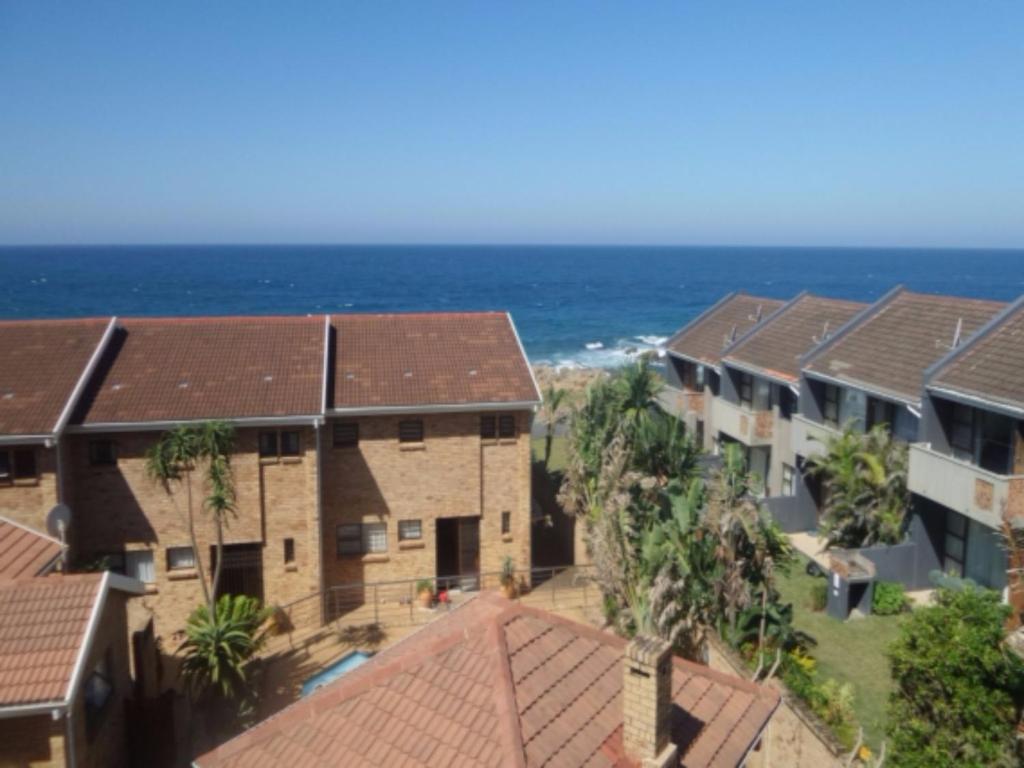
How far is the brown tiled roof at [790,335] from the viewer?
32438 mm

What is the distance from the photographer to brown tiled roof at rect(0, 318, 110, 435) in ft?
67.6

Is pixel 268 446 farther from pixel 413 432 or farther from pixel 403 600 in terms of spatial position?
pixel 403 600

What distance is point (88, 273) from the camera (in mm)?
186000

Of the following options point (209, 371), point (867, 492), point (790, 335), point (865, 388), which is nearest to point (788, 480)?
point (790, 335)

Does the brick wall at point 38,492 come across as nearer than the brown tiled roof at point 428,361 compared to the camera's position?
Yes

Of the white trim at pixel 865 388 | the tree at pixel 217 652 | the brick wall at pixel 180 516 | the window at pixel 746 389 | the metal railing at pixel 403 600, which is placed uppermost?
the white trim at pixel 865 388

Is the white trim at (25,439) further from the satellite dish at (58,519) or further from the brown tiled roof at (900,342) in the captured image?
the brown tiled roof at (900,342)

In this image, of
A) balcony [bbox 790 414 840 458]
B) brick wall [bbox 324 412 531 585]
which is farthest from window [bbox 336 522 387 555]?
balcony [bbox 790 414 840 458]

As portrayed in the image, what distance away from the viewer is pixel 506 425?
25109 millimetres

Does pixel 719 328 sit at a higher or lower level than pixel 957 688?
higher

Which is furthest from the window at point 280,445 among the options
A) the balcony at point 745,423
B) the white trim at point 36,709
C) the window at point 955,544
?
the window at point 955,544

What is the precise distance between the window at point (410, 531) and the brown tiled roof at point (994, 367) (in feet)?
46.9

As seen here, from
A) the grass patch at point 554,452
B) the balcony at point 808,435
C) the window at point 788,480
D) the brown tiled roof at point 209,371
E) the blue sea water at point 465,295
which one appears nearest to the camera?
the brown tiled roof at point 209,371

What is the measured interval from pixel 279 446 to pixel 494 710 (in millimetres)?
14013
